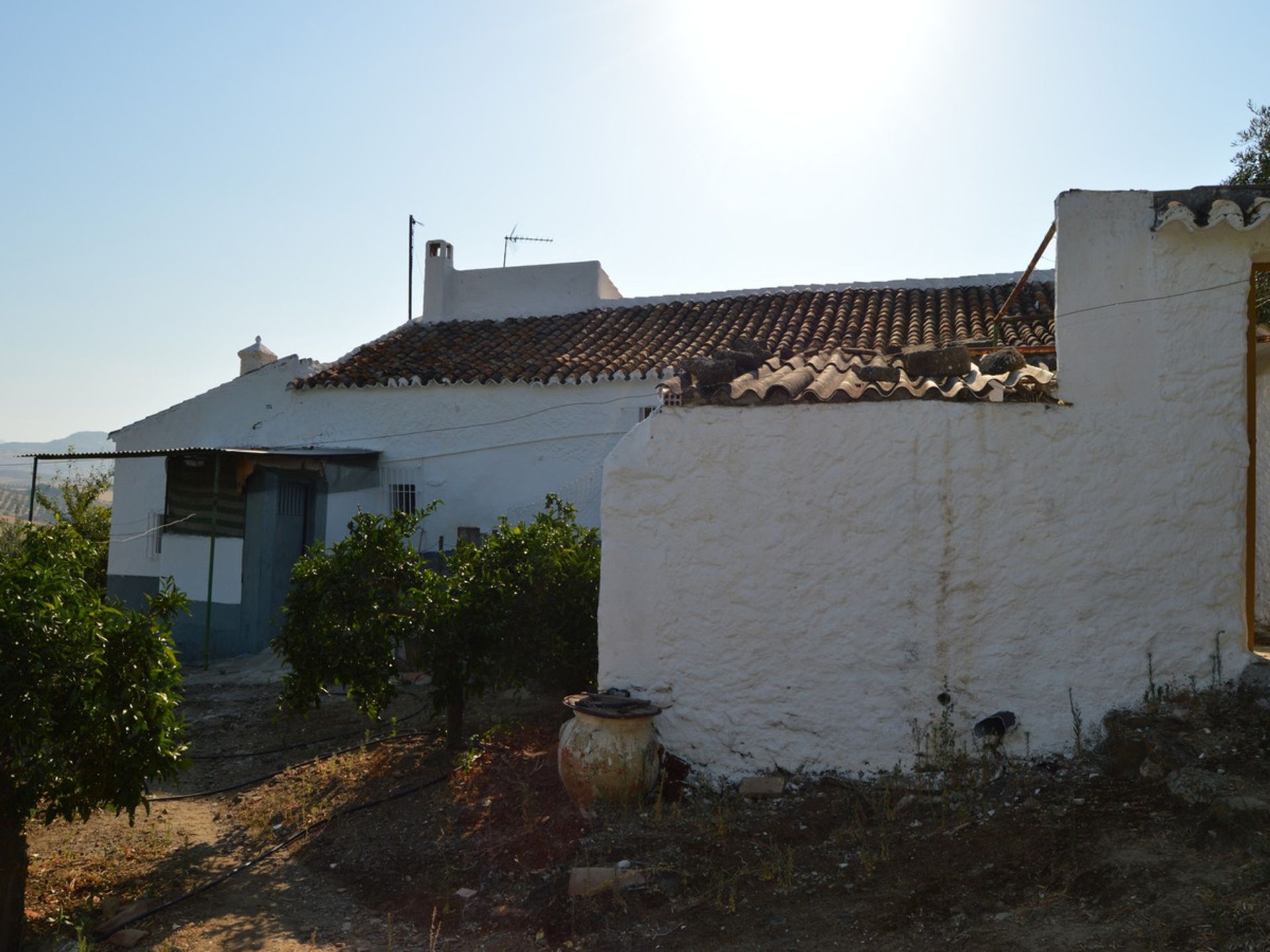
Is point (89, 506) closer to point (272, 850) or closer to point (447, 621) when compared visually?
point (447, 621)

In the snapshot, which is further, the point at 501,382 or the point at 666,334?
the point at 666,334

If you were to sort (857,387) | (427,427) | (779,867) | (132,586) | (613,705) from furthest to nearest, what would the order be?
(132,586) → (427,427) → (857,387) → (613,705) → (779,867)

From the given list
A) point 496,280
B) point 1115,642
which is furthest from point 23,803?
point 496,280

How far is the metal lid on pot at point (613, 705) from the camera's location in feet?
20.2

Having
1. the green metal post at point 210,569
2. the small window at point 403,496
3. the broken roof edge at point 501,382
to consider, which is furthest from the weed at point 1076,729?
the small window at point 403,496

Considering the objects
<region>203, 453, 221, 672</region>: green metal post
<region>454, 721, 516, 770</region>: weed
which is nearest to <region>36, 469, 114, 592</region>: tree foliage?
<region>203, 453, 221, 672</region>: green metal post

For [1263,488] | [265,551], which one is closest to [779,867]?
[1263,488]

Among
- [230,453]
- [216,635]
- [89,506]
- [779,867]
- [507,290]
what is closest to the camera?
[779,867]

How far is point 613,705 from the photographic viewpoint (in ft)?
20.8

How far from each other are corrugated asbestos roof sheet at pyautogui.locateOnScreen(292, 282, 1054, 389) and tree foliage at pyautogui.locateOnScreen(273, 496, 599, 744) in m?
4.88

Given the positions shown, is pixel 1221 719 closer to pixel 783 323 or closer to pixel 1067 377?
pixel 1067 377

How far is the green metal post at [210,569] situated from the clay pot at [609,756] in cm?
728

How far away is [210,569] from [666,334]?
6601mm

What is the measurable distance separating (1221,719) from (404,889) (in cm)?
481
